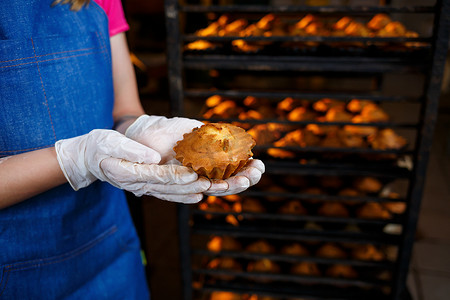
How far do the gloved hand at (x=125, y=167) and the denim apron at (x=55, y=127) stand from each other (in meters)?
0.12

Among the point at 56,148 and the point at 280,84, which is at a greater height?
the point at 56,148

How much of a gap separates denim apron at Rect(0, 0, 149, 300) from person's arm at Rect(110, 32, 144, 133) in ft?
0.39

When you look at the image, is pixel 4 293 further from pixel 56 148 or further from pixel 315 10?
pixel 315 10

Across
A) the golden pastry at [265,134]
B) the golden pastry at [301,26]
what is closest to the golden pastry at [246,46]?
the golden pastry at [301,26]

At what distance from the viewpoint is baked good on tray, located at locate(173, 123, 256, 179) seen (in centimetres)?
112

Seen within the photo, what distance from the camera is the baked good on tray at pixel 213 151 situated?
44.0 inches

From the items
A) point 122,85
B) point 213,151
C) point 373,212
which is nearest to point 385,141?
point 373,212

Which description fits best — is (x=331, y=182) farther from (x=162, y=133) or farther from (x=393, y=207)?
(x=162, y=133)

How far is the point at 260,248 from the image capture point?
2.14 meters

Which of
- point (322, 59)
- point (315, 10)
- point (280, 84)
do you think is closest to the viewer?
point (315, 10)

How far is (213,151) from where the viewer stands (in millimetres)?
1138

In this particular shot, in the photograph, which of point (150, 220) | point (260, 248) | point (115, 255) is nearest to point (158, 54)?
point (150, 220)

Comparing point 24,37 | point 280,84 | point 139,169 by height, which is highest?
point 24,37

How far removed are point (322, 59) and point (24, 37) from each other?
1.25m
